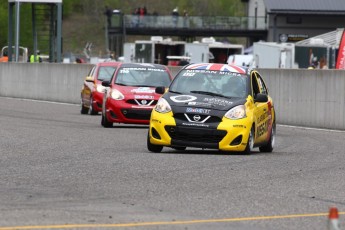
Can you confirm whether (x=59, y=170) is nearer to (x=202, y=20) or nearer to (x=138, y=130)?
(x=138, y=130)

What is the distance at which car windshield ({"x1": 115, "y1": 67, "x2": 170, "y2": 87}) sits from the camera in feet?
89.7

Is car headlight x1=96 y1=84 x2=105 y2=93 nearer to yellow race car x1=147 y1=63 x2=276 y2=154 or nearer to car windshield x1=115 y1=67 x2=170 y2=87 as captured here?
car windshield x1=115 y1=67 x2=170 y2=87

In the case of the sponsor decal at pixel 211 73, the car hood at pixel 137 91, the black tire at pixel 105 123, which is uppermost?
the sponsor decal at pixel 211 73

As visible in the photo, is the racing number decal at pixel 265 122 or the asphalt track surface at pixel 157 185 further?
the racing number decal at pixel 265 122

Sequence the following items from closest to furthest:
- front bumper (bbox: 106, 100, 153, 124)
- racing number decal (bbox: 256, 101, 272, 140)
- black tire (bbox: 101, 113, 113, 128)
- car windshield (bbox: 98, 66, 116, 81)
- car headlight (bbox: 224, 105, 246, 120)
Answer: car headlight (bbox: 224, 105, 246, 120), racing number decal (bbox: 256, 101, 272, 140), front bumper (bbox: 106, 100, 153, 124), black tire (bbox: 101, 113, 113, 128), car windshield (bbox: 98, 66, 116, 81)

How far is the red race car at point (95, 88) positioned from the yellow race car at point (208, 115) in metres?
12.2

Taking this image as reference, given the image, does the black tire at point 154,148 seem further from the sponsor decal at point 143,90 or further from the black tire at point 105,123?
the sponsor decal at point 143,90

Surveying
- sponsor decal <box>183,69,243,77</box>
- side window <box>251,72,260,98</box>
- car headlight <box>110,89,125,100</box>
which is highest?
sponsor decal <box>183,69,243,77</box>

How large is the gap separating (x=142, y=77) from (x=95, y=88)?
450 cm

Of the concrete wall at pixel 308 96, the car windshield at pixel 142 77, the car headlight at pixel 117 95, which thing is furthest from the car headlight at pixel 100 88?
the car headlight at pixel 117 95

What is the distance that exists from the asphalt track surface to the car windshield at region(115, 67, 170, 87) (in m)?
4.25

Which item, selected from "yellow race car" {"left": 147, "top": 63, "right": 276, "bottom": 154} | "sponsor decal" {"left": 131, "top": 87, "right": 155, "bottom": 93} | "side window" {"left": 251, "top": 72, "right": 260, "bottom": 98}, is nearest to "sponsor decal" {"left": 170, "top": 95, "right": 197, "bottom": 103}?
"yellow race car" {"left": 147, "top": 63, "right": 276, "bottom": 154}

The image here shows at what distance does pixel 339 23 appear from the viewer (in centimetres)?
9538

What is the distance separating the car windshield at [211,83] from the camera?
1952 cm
